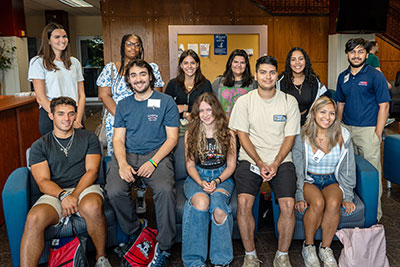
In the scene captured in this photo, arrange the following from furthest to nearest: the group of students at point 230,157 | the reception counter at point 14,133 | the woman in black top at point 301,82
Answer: the reception counter at point 14,133, the woman in black top at point 301,82, the group of students at point 230,157

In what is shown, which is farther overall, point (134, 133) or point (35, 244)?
point (134, 133)

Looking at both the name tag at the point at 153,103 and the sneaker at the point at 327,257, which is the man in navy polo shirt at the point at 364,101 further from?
the name tag at the point at 153,103

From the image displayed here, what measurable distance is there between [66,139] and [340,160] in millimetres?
2099

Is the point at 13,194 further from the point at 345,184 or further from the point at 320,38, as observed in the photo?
the point at 320,38

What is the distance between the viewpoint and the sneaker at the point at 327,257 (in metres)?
2.54

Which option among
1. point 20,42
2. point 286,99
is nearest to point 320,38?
point 286,99

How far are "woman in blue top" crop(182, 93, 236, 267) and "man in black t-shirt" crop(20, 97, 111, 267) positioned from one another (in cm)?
62

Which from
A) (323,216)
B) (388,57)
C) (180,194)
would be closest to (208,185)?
(180,194)

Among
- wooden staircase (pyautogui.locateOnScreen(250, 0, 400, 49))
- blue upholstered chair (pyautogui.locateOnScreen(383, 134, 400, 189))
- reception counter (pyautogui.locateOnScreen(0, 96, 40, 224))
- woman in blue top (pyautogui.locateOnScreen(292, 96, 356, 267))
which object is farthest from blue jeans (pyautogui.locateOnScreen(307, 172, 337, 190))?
wooden staircase (pyautogui.locateOnScreen(250, 0, 400, 49))

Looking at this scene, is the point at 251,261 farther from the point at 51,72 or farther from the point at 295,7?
the point at 295,7

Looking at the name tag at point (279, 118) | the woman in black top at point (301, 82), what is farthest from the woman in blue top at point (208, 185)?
the woman in black top at point (301, 82)

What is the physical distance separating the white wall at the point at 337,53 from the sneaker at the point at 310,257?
217 inches

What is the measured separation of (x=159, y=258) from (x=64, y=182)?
0.91m

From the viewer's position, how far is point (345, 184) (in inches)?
110
